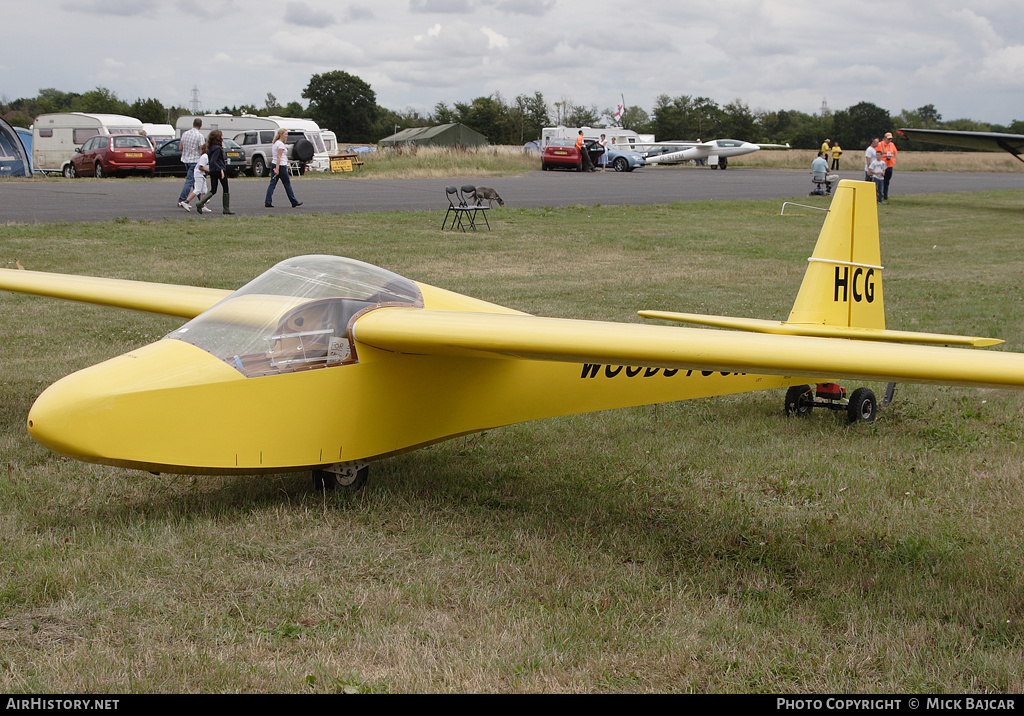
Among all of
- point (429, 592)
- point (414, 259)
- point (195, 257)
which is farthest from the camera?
point (414, 259)

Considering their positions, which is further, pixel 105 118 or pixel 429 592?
pixel 105 118

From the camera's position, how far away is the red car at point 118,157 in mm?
31047

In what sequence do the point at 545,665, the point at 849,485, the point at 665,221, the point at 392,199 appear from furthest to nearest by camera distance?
1. the point at 392,199
2. the point at 665,221
3. the point at 849,485
4. the point at 545,665

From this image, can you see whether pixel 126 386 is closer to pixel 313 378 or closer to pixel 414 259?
pixel 313 378

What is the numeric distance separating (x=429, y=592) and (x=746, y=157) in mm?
66471

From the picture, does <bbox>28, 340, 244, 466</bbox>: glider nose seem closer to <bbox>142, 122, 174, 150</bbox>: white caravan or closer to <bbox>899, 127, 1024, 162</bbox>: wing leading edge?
<bbox>899, 127, 1024, 162</bbox>: wing leading edge

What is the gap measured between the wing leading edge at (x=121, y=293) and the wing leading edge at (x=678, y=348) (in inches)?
88.0

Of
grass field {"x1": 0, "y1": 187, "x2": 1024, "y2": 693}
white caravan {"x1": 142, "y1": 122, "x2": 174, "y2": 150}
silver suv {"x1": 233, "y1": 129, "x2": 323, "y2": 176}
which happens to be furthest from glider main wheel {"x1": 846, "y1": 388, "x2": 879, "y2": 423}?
white caravan {"x1": 142, "y1": 122, "x2": 174, "y2": 150}

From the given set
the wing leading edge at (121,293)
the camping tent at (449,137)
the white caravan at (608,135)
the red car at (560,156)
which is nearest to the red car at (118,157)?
the red car at (560,156)

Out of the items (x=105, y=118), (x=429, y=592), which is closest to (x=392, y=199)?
(x=429, y=592)

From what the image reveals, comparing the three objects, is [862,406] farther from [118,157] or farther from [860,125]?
[860,125]

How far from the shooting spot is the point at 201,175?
1881cm

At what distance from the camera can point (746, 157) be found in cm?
6544

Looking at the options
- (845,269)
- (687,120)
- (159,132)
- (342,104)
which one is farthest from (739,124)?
(845,269)
